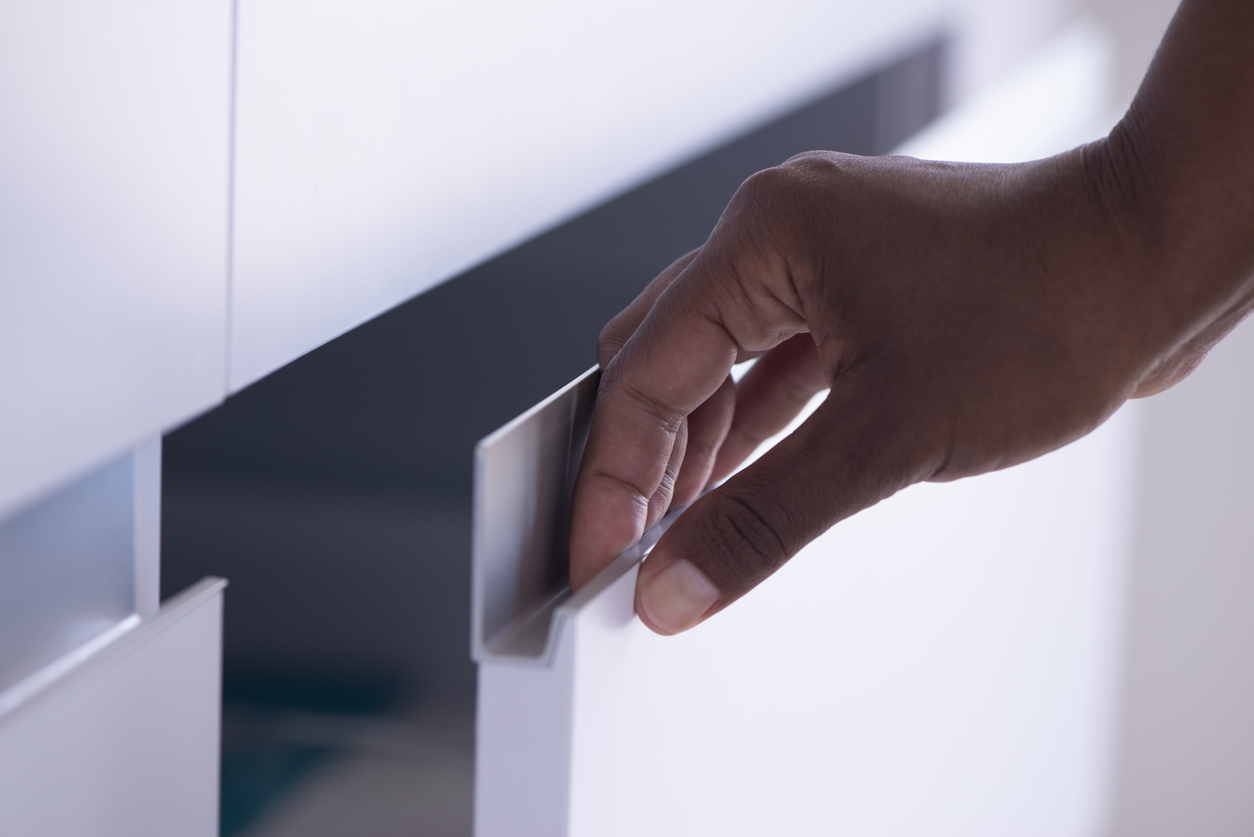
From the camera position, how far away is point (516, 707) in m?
0.27

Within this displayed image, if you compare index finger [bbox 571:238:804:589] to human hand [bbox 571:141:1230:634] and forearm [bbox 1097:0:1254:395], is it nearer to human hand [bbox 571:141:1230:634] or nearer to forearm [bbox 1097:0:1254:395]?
human hand [bbox 571:141:1230:634]

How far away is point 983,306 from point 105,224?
0.25 meters

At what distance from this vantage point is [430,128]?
1.32 ft

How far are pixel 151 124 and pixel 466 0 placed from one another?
168 millimetres

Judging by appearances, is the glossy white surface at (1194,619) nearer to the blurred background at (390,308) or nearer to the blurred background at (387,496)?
the blurred background at (390,308)

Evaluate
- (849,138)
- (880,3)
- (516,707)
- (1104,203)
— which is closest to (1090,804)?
(849,138)

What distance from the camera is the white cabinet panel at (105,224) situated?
234 millimetres

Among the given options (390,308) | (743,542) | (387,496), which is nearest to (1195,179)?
(743,542)

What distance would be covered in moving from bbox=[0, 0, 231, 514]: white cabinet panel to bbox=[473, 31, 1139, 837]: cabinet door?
9 cm

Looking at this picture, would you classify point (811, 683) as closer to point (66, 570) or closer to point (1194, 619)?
point (66, 570)

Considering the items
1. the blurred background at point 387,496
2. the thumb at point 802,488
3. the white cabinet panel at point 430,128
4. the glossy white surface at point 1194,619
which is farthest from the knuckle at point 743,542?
the glossy white surface at point 1194,619

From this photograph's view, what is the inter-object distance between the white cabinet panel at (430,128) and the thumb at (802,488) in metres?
0.13

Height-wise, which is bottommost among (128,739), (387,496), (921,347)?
(128,739)

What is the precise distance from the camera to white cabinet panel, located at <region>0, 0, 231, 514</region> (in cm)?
23
